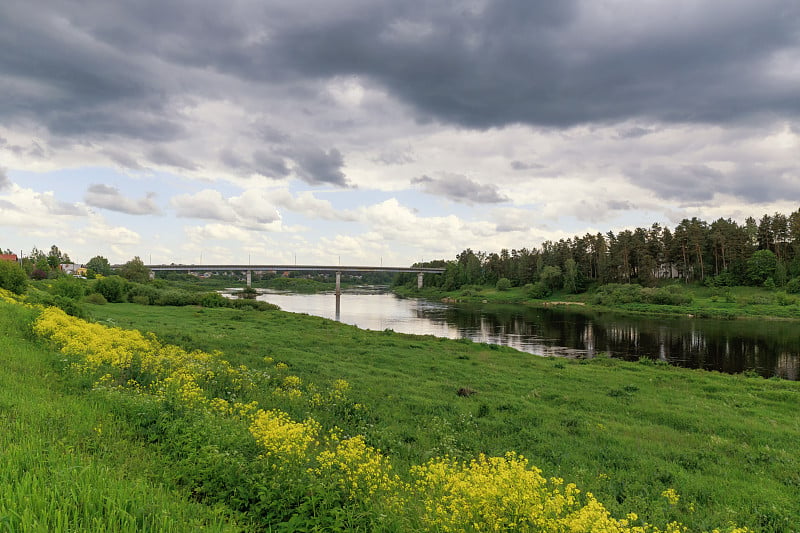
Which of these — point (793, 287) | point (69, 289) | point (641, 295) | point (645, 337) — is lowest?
point (645, 337)

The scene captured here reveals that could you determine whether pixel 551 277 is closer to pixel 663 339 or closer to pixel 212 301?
pixel 663 339

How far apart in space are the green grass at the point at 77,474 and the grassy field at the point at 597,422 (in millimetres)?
5255

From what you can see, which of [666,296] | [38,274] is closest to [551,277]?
[666,296]

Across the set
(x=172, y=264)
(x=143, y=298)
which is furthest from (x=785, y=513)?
(x=172, y=264)

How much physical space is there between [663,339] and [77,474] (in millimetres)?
53575

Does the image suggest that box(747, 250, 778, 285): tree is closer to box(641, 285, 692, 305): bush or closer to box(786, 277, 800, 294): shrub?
box(786, 277, 800, 294): shrub

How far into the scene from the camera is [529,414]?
48.8ft

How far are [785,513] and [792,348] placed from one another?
142 ft

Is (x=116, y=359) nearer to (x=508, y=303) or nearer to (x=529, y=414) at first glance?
(x=529, y=414)

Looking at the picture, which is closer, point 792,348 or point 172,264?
point 792,348

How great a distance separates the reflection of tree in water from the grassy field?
11.7m

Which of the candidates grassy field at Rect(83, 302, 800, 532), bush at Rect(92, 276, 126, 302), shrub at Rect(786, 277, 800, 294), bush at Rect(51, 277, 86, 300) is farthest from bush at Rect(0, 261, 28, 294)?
shrub at Rect(786, 277, 800, 294)

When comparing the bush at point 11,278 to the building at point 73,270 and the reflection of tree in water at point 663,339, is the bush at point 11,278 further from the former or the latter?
the building at point 73,270

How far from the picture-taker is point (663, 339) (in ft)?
151
